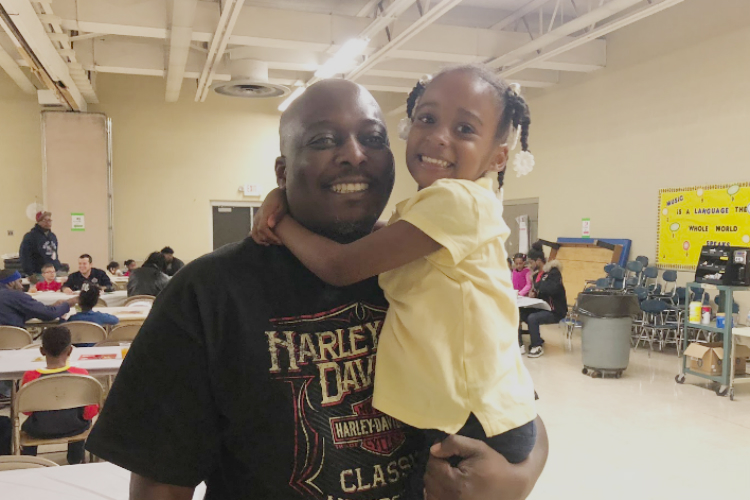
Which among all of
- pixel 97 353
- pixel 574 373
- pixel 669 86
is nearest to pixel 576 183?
pixel 669 86

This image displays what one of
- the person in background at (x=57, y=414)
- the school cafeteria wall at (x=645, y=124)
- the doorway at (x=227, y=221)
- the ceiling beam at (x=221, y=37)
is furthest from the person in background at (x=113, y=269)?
the school cafeteria wall at (x=645, y=124)

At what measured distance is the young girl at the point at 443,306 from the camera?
1017 millimetres

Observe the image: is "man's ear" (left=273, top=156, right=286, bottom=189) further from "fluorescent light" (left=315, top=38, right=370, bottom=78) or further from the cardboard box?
"fluorescent light" (left=315, top=38, right=370, bottom=78)

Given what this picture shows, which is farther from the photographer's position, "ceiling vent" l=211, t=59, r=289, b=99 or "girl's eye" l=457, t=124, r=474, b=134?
"ceiling vent" l=211, t=59, r=289, b=99

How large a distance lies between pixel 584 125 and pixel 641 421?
6.45 meters

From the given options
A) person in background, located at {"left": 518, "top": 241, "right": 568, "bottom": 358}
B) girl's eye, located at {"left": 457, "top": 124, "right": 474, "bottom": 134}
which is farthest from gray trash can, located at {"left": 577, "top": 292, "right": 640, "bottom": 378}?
girl's eye, located at {"left": 457, "top": 124, "right": 474, "bottom": 134}

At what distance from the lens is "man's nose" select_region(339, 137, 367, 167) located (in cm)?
107

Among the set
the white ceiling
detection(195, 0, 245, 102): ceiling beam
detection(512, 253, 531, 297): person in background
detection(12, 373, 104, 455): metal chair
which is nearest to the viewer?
detection(12, 373, 104, 455): metal chair

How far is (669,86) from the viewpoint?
28.1 feet

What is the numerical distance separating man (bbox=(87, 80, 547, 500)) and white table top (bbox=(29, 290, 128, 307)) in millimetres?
7247

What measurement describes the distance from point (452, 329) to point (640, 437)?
4255 millimetres

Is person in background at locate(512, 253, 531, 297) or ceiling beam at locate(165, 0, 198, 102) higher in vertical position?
ceiling beam at locate(165, 0, 198, 102)

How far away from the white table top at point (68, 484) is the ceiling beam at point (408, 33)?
5622 mm

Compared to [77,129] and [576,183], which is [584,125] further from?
[77,129]
